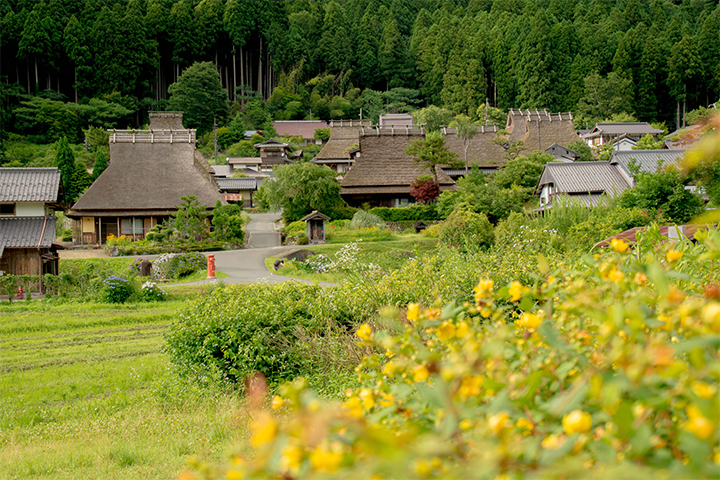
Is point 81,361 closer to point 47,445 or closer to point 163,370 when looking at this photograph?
point 163,370

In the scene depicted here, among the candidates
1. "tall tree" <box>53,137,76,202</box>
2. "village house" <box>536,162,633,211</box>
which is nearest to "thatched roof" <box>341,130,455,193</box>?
"village house" <box>536,162,633,211</box>

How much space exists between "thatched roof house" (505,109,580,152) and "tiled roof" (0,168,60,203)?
36881mm

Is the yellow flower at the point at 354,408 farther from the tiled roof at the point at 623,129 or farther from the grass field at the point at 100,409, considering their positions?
the tiled roof at the point at 623,129

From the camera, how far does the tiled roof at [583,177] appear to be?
2516 centimetres

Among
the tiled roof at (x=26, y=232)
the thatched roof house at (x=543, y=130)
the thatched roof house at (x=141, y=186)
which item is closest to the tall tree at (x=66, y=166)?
the thatched roof house at (x=141, y=186)

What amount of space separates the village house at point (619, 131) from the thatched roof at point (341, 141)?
2043 cm

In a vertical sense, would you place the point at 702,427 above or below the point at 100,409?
above

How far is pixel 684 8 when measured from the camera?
242 ft

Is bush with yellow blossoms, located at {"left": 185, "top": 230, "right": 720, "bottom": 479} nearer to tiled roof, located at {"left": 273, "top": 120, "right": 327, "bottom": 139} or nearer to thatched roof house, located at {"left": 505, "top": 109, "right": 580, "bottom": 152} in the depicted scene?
thatched roof house, located at {"left": 505, "top": 109, "right": 580, "bottom": 152}

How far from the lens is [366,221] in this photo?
28.0 meters

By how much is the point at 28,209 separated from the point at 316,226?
1213cm

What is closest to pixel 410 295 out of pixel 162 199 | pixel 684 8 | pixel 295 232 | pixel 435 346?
pixel 435 346

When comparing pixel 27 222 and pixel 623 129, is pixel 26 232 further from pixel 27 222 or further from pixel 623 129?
pixel 623 129

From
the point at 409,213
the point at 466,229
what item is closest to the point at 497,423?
the point at 466,229
